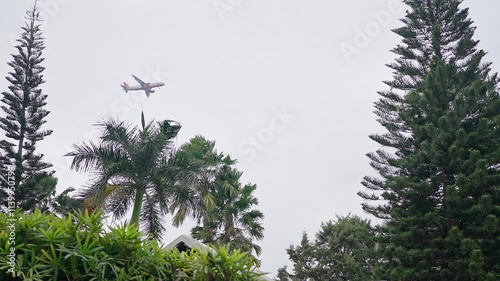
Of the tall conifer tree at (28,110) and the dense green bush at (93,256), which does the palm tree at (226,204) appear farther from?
the dense green bush at (93,256)

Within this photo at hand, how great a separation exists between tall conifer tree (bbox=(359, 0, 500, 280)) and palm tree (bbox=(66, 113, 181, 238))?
20.5 ft

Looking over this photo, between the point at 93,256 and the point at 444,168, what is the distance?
1129cm

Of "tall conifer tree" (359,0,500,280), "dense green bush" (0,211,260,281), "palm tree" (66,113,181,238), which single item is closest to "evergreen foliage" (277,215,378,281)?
"tall conifer tree" (359,0,500,280)

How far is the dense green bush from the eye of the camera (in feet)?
10.1

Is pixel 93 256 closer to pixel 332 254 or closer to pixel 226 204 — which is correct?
pixel 226 204

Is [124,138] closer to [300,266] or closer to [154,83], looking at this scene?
[154,83]

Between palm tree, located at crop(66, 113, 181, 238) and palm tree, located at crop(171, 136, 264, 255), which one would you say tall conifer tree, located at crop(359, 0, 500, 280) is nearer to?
palm tree, located at crop(171, 136, 264, 255)

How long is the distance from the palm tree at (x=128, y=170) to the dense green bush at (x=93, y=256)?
6.63 meters

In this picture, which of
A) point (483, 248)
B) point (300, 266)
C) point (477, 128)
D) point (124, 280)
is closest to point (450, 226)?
point (483, 248)

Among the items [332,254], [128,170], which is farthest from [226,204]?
[332,254]

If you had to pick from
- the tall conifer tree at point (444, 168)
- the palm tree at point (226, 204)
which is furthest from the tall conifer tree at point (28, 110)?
the tall conifer tree at point (444, 168)

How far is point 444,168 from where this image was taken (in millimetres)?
12562

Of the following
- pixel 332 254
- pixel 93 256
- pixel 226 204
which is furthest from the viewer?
pixel 332 254

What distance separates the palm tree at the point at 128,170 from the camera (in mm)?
10219
